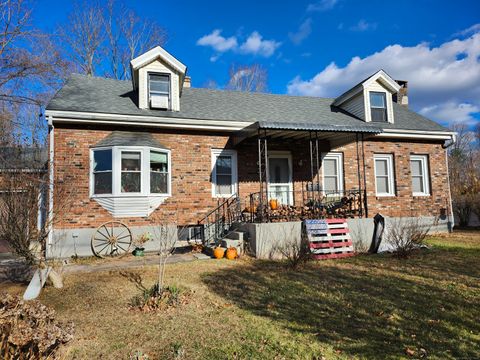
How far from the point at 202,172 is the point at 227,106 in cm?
320

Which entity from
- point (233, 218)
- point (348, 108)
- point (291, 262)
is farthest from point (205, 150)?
point (348, 108)

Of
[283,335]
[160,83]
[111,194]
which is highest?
[160,83]

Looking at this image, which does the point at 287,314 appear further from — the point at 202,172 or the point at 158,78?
the point at 158,78

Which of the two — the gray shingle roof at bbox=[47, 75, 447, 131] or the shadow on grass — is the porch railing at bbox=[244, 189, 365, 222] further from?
the gray shingle roof at bbox=[47, 75, 447, 131]

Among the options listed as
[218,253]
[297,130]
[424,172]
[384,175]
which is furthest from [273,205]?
[424,172]

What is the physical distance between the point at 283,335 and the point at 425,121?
14.1 meters

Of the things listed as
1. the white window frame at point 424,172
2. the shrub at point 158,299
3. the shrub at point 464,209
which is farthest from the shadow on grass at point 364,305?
the shrub at point 464,209

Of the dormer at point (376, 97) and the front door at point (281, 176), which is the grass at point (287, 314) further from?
the dormer at point (376, 97)

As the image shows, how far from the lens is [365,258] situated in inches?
351

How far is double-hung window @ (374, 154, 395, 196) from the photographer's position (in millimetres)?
13492

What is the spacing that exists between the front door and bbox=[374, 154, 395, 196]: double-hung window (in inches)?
152

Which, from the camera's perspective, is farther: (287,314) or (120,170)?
(120,170)

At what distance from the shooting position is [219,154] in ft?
38.3

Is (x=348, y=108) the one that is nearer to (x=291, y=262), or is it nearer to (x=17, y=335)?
(x=291, y=262)
